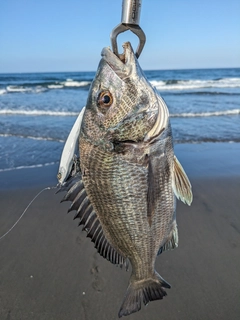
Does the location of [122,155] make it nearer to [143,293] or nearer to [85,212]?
[85,212]

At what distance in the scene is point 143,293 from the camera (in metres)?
2.42

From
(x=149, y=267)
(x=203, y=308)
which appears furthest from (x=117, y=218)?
(x=203, y=308)

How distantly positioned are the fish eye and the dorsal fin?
1.73 ft

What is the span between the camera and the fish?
2098mm

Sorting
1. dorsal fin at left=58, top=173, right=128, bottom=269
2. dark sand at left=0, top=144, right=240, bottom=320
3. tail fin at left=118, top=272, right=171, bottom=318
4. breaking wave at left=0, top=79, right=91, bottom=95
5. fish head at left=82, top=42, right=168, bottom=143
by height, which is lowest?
breaking wave at left=0, top=79, right=91, bottom=95

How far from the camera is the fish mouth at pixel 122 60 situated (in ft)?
6.43

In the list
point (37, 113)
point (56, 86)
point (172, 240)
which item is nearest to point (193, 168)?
point (172, 240)

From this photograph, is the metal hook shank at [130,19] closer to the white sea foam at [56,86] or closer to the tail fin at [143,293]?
the tail fin at [143,293]

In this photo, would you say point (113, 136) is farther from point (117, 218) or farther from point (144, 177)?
point (117, 218)

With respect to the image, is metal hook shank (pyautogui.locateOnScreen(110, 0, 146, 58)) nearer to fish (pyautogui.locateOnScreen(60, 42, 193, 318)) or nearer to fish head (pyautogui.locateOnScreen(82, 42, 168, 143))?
fish (pyautogui.locateOnScreen(60, 42, 193, 318))

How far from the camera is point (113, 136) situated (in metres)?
2.12

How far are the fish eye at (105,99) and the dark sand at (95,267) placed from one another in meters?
2.29

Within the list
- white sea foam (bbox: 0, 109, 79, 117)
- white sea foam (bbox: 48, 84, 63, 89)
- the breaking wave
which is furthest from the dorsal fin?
white sea foam (bbox: 48, 84, 63, 89)

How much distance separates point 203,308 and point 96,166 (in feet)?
7.16
